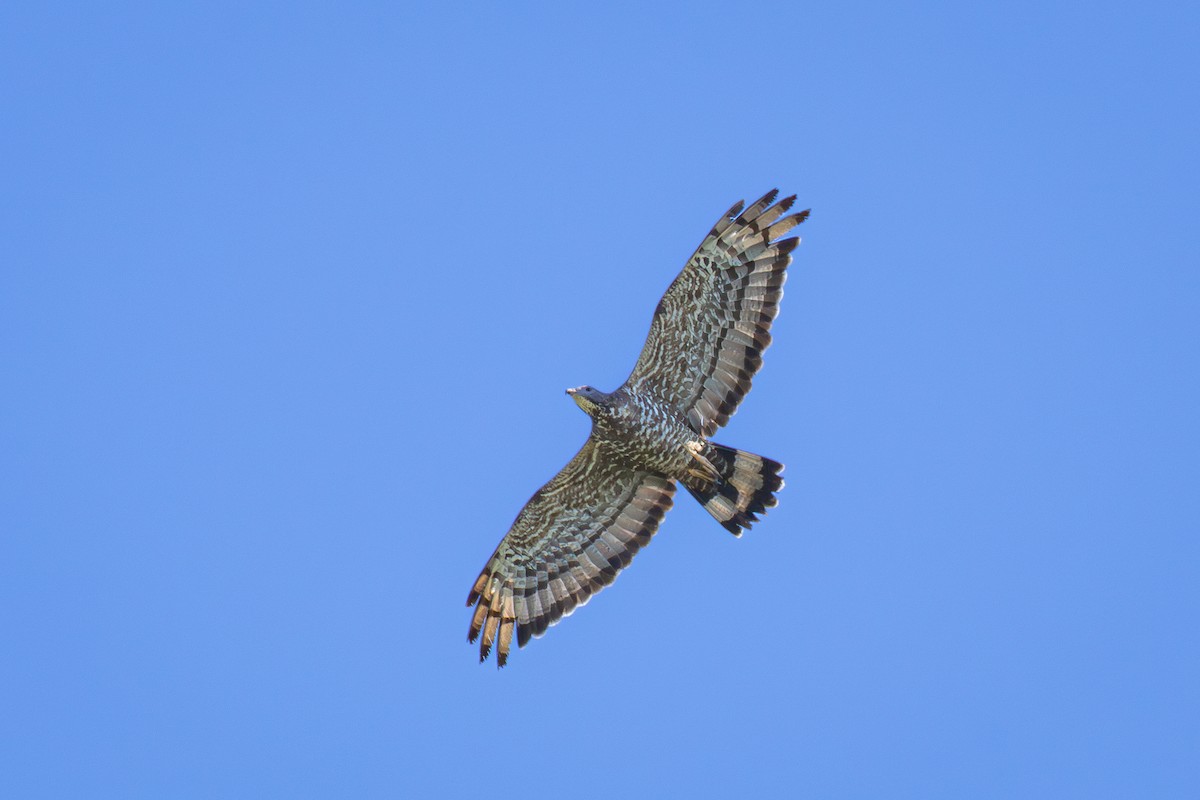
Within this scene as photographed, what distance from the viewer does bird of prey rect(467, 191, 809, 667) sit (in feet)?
71.3

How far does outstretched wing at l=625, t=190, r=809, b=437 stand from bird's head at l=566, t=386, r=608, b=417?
2.43 feet

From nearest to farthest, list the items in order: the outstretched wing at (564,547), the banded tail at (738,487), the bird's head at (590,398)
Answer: the bird's head at (590,398) < the banded tail at (738,487) < the outstretched wing at (564,547)

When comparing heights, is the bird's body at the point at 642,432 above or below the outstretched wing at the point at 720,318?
below

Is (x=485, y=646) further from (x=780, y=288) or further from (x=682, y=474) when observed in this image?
(x=780, y=288)

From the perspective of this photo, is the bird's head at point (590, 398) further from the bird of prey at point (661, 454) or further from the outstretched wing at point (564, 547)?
the outstretched wing at point (564, 547)

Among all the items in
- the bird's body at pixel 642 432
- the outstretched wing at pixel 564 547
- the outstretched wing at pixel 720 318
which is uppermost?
the outstretched wing at pixel 720 318

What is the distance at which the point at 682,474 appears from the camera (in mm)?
22094

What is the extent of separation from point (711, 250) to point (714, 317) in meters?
0.81

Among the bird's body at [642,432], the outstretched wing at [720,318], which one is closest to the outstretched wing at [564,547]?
the bird's body at [642,432]

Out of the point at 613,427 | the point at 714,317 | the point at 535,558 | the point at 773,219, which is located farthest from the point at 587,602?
the point at 773,219

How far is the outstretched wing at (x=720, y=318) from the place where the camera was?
21703 millimetres

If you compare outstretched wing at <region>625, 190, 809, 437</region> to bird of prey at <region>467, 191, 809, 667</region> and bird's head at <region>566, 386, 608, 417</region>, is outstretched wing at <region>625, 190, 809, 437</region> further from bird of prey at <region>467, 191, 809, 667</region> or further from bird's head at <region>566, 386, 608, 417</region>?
bird's head at <region>566, 386, 608, 417</region>

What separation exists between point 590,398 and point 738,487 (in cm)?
227

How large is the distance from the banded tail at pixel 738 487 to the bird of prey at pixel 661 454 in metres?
0.01
